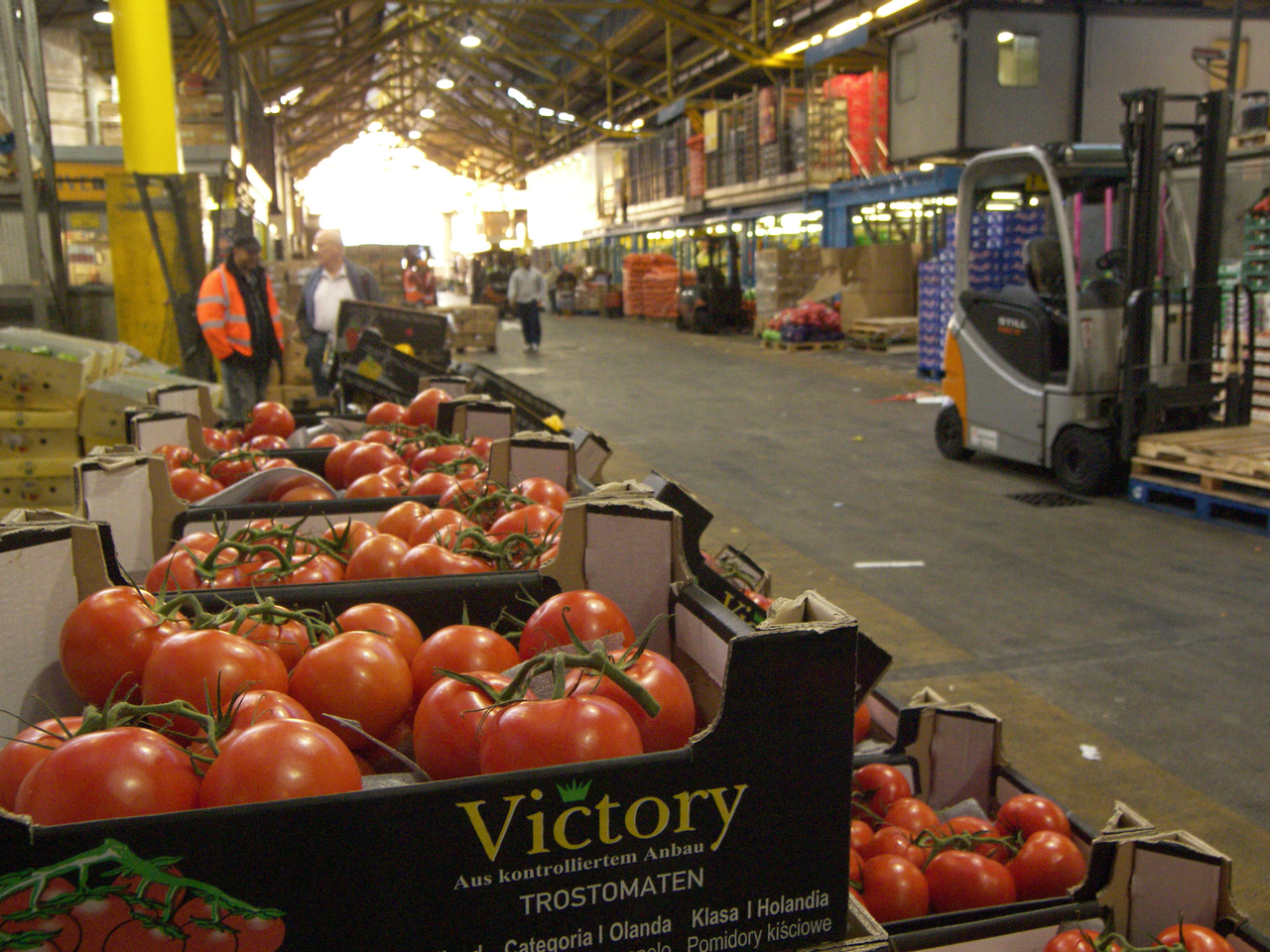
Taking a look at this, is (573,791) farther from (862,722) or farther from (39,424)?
(39,424)

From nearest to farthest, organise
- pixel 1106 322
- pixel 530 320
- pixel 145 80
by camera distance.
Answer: pixel 1106 322 < pixel 145 80 < pixel 530 320

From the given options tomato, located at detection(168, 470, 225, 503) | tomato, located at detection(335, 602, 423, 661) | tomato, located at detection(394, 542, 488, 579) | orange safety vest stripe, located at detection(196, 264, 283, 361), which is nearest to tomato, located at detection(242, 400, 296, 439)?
tomato, located at detection(168, 470, 225, 503)

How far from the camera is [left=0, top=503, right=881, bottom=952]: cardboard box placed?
1029 millimetres

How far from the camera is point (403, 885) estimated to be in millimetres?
1089

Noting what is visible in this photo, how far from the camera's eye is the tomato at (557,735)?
1.16m

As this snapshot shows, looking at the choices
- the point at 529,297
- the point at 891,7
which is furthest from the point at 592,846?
the point at 891,7

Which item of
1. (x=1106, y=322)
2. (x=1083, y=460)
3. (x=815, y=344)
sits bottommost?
(x=1083, y=460)

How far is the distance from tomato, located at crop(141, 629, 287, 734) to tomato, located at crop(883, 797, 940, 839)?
4.74 ft

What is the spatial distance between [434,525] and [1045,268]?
6.71 metres

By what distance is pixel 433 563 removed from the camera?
1.91 metres

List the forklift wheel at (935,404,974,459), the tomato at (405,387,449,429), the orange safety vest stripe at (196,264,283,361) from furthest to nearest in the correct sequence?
1. the forklift wheel at (935,404,974,459)
2. the orange safety vest stripe at (196,264,283,361)
3. the tomato at (405,387,449,429)

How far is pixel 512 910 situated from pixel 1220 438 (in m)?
6.81

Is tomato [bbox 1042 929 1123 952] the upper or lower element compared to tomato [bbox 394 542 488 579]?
lower

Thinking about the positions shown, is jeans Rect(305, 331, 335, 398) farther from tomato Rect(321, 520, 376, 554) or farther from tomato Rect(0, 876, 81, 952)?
tomato Rect(0, 876, 81, 952)
